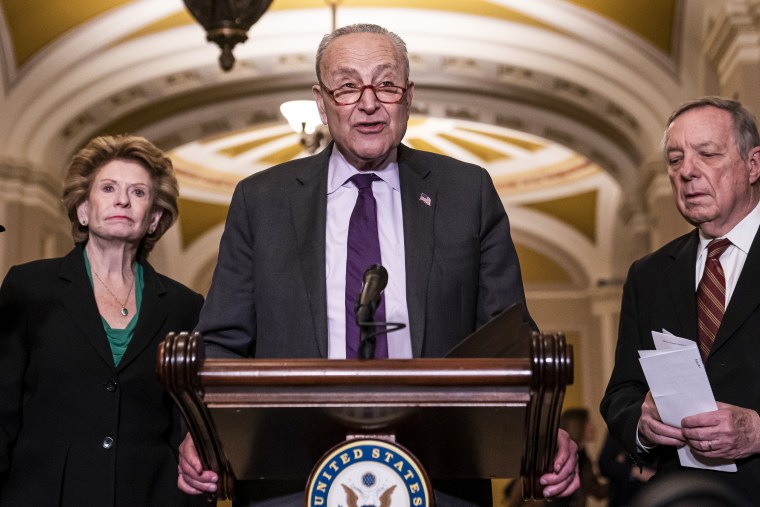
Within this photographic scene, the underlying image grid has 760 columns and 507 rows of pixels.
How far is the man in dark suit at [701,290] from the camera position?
2570 mm

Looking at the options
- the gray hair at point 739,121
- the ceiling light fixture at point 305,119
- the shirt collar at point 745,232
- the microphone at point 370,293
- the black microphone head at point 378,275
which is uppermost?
the ceiling light fixture at point 305,119

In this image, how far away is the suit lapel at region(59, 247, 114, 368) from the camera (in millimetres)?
2928

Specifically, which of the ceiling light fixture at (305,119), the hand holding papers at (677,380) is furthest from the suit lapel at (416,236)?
the ceiling light fixture at (305,119)

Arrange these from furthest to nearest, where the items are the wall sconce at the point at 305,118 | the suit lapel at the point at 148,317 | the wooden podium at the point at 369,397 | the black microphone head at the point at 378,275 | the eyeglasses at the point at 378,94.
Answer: the wall sconce at the point at 305,118, the suit lapel at the point at 148,317, the eyeglasses at the point at 378,94, the black microphone head at the point at 378,275, the wooden podium at the point at 369,397

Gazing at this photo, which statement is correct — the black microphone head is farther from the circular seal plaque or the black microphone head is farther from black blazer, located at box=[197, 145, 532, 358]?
black blazer, located at box=[197, 145, 532, 358]

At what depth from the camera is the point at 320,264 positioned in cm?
210

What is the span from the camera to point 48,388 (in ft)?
9.48

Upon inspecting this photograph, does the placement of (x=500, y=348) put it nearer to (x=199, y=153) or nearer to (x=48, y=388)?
(x=48, y=388)

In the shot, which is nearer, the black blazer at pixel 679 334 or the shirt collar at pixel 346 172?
the shirt collar at pixel 346 172

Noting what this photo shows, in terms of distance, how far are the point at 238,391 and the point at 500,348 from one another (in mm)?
393

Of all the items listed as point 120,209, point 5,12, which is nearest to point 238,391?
point 120,209

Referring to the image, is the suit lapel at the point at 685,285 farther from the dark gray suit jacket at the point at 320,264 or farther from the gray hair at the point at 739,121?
the dark gray suit jacket at the point at 320,264

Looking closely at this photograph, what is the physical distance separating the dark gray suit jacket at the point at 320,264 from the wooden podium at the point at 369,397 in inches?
11.6

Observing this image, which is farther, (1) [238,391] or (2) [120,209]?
(2) [120,209]
